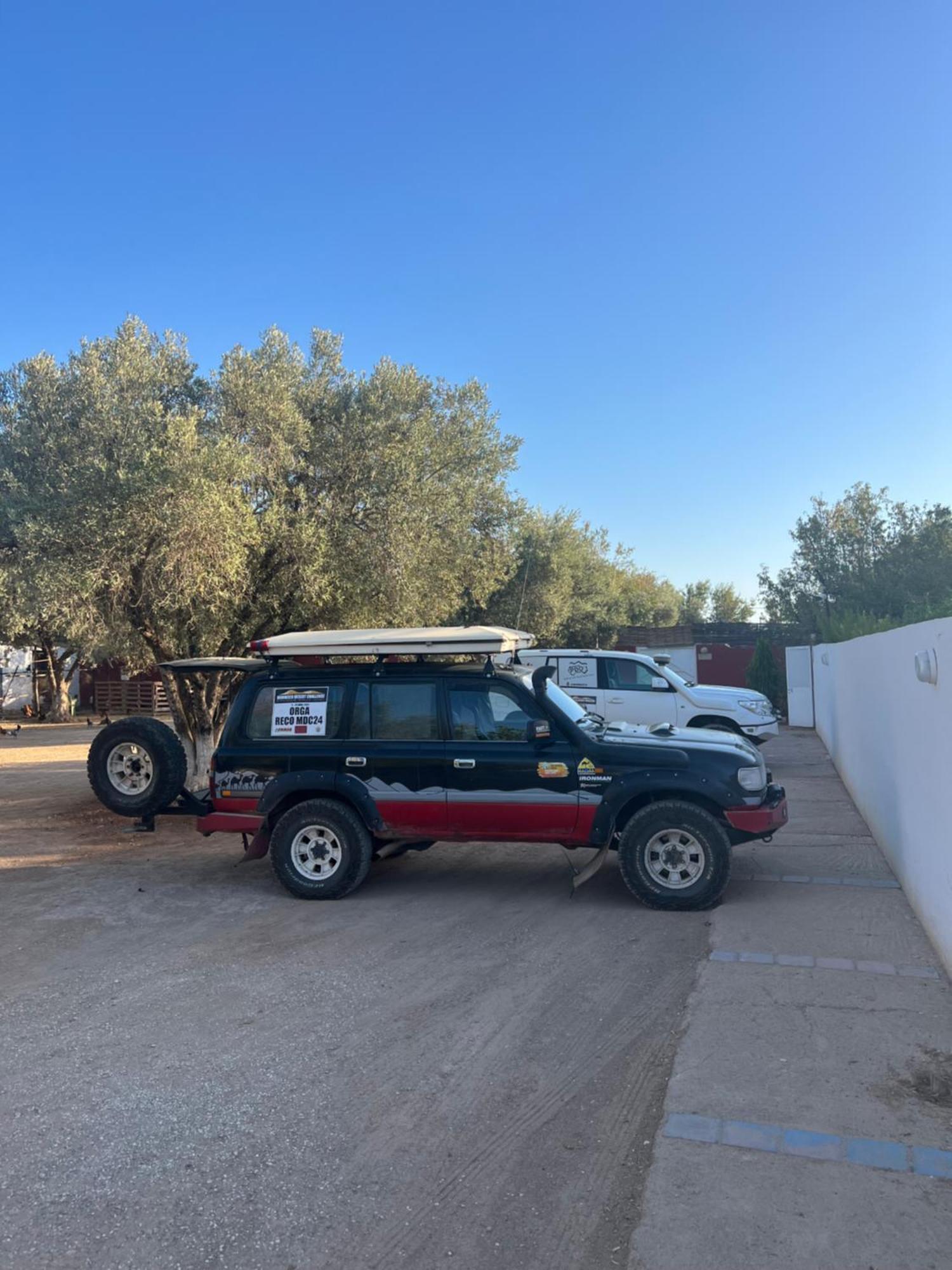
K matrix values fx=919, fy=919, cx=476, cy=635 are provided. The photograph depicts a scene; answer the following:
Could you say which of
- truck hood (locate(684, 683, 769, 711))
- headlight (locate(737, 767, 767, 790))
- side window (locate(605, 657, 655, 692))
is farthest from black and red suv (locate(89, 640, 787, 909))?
truck hood (locate(684, 683, 769, 711))

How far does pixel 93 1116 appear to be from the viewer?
3980mm

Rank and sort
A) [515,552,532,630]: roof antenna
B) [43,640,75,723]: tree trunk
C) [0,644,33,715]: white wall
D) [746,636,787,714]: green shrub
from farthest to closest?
[0,644,33,715]: white wall, [43,640,75,723]: tree trunk, [515,552,532,630]: roof antenna, [746,636,787,714]: green shrub

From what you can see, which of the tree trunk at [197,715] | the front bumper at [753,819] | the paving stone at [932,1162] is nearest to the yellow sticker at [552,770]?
the front bumper at [753,819]

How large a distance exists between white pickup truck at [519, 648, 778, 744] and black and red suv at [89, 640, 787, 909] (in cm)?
691

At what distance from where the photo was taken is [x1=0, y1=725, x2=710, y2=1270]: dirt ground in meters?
3.17

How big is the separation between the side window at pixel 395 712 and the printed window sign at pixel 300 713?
0.28 metres

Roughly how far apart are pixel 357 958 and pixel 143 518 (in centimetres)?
591

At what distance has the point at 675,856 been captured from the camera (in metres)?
7.02

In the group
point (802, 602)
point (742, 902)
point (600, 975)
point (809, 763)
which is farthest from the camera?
point (802, 602)

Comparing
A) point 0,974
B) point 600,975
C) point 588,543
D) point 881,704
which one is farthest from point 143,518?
point 588,543

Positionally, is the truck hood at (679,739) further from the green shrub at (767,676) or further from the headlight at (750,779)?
the green shrub at (767,676)

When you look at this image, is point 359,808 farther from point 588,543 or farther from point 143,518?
point 588,543

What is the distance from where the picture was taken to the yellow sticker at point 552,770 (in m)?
7.24

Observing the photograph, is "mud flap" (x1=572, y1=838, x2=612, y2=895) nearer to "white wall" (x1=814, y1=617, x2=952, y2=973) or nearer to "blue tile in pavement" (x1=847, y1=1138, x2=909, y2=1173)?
"white wall" (x1=814, y1=617, x2=952, y2=973)
